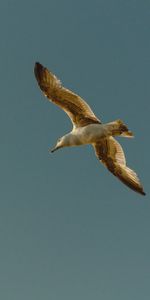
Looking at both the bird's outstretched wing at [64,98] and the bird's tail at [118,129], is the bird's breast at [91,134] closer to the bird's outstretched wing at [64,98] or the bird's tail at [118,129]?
the bird's tail at [118,129]

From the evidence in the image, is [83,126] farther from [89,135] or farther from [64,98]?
[64,98]

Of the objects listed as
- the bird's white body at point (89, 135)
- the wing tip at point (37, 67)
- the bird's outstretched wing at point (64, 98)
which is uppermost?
the wing tip at point (37, 67)

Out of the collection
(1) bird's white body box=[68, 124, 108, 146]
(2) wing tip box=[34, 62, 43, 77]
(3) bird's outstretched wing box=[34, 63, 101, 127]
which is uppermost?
(2) wing tip box=[34, 62, 43, 77]

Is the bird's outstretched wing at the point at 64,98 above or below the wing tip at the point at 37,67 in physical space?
below

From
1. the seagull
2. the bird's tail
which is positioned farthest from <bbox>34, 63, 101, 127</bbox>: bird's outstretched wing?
the bird's tail

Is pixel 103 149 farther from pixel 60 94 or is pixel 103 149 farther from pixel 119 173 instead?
pixel 60 94

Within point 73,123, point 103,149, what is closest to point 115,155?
point 103,149

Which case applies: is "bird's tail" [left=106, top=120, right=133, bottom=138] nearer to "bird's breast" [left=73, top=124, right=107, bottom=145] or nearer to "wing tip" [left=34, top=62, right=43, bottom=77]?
"bird's breast" [left=73, top=124, right=107, bottom=145]

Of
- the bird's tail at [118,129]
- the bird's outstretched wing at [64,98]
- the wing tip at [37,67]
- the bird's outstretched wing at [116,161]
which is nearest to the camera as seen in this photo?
the bird's tail at [118,129]

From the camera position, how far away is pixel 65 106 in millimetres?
25766

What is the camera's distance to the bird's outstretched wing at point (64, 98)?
2545cm

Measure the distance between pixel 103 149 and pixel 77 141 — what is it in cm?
222

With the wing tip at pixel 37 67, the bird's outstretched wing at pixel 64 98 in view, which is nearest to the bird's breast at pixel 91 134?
the bird's outstretched wing at pixel 64 98

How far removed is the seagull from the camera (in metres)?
24.8
